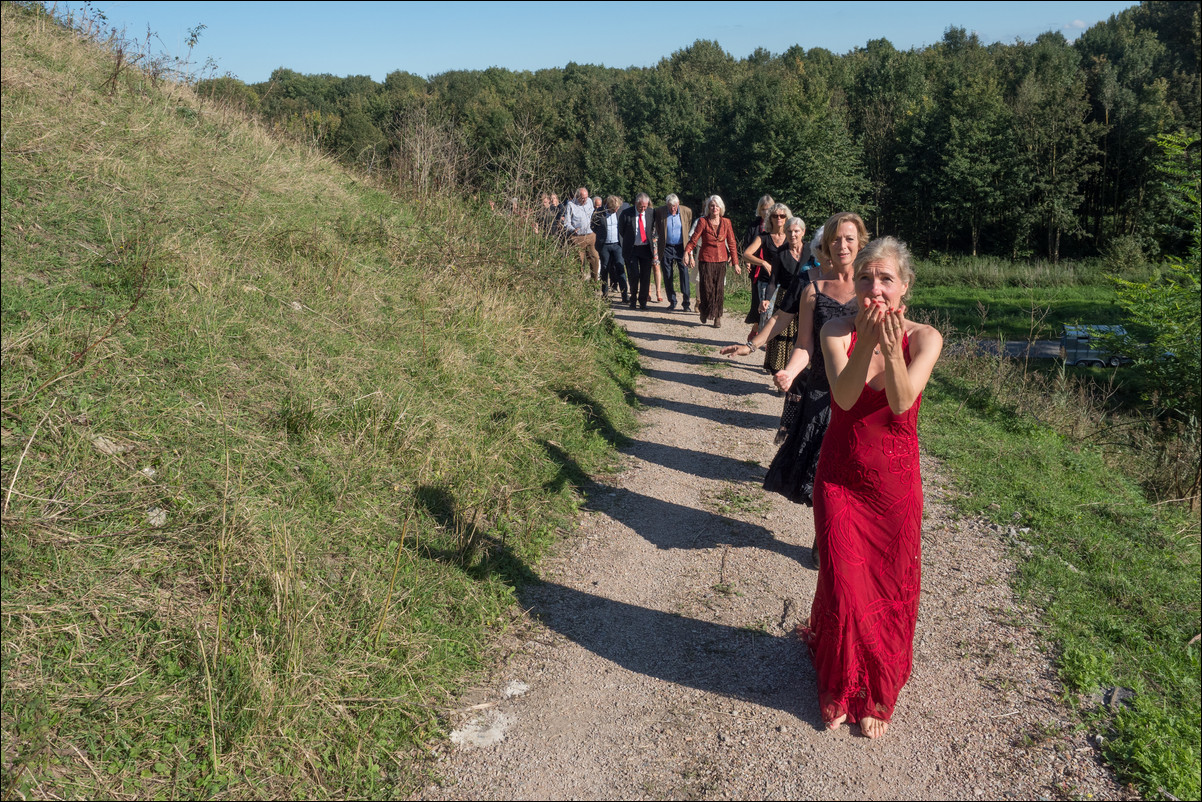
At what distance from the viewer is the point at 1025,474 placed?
6.82 m

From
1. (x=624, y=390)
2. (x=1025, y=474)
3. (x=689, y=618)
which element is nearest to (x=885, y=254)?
(x=689, y=618)

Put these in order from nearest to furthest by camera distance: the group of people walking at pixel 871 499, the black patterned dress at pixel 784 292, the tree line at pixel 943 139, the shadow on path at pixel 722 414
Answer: the group of people walking at pixel 871 499 < the black patterned dress at pixel 784 292 < the shadow on path at pixel 722 414 < the tree line at pixel 943 139

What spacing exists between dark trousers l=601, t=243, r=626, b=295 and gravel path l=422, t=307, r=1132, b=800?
8.05 m

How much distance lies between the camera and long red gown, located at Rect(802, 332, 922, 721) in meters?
3.49

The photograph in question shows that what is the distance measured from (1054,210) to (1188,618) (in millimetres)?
43709

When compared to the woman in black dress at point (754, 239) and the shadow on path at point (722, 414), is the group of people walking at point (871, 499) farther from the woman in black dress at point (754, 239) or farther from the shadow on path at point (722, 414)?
the woman in black dress at point (754, 239)

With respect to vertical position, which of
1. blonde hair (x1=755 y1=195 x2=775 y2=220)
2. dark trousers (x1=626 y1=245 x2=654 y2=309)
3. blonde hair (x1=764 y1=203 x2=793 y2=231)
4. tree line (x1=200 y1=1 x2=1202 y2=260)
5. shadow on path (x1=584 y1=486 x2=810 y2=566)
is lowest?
shadow on path (x1=584 y1=486 x2=810 y2=566)

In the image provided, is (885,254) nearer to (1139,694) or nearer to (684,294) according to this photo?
(1139,694)

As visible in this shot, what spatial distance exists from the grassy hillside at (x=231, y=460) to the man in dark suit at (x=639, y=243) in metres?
4.61

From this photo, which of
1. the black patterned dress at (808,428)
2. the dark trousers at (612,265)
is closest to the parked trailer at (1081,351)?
the dark trousers at (612,265)

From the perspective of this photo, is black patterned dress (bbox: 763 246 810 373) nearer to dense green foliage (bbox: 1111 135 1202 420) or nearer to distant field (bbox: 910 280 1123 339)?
dense green foliage (bbox: 1111 135 1202 420)

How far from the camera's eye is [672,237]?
43.7 ft

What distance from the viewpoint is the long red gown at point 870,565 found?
3490 millimetres

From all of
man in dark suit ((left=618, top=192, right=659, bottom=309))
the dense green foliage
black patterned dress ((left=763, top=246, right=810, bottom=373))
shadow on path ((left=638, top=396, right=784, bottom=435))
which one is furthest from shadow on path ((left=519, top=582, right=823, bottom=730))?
the dense green foliage
